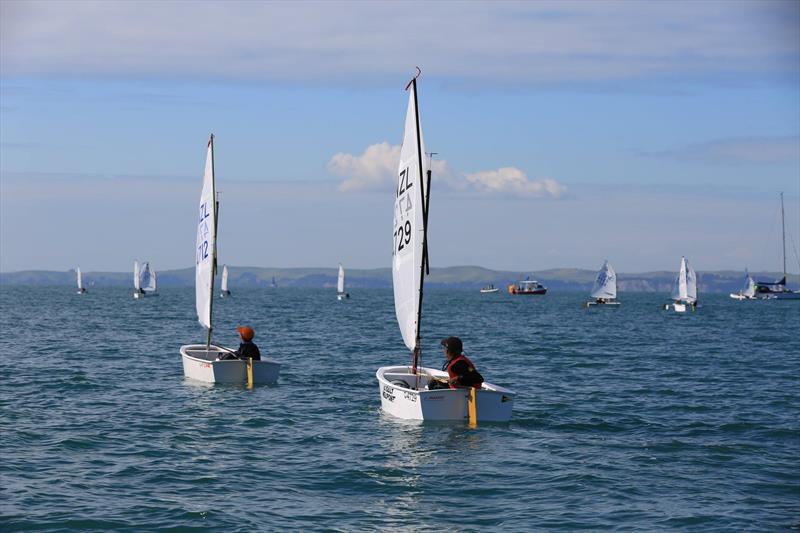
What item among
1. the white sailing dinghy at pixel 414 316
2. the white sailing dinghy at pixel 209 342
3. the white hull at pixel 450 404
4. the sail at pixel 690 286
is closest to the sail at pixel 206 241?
the white sailing dinghy at pixel 209 342

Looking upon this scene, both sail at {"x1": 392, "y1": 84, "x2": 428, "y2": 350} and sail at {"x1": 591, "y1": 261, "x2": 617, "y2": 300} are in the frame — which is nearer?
sail at {"x1": 392, "y1": 84, "x2": 428, "y2": 350}

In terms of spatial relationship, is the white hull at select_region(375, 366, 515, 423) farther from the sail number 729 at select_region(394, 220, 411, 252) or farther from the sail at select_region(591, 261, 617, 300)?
the sail at select_region(591, 261, 617, 300)

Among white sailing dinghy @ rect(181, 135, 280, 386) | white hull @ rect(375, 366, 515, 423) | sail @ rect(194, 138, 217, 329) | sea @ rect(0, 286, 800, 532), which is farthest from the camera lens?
sail @ rect(194, 138, 217, 329)

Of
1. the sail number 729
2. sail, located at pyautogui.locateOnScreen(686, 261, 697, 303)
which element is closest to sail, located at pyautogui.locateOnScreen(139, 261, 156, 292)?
sail, located at pyautogui.locateOnScreen(686, 261, 697, 303)

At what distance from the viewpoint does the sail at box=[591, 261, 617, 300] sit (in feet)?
440

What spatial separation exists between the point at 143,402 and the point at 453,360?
34.9 feet

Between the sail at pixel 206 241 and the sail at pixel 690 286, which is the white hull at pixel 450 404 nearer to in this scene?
the sail at pixel 206 241

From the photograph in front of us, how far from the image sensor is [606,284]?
445 feet

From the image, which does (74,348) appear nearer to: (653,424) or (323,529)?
(653,424)

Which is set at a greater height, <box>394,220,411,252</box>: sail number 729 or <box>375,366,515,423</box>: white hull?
<box>394,220,411,252</box>: sail number 729

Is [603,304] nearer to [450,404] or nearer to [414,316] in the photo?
[414,316]

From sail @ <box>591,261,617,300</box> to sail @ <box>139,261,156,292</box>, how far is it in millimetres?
72376

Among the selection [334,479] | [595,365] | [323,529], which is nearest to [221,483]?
[334,479]

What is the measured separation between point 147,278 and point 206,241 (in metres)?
131
